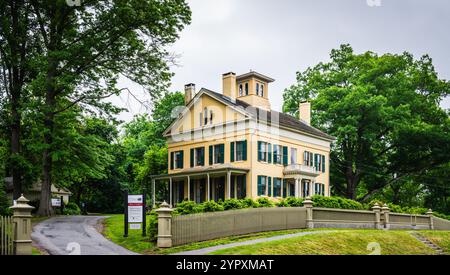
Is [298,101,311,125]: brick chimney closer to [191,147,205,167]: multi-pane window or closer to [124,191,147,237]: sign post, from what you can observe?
[191,147,205,167]: multi-pane window

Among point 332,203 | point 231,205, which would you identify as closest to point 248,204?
point 231,205

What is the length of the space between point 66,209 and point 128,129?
31932 mm

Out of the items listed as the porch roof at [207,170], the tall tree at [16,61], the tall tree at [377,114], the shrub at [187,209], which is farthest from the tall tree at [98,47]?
the tall tree at [377,114]

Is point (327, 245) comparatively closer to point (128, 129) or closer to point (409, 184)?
point (409, 184)

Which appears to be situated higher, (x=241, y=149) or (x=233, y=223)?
(x=241, y=149)

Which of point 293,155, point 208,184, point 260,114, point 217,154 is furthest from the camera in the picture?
point 293,155

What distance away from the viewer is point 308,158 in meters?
46.7

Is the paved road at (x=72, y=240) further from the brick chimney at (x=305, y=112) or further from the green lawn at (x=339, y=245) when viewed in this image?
the brick chimney at (x=305, y=112)

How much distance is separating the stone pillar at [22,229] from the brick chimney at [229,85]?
28681 mm

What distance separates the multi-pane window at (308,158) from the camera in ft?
152

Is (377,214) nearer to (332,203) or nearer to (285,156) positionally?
(332,203)

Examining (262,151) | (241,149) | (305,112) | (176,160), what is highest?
(305,112)

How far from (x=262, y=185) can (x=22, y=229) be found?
25.9 meters

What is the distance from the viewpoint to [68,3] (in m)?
33.7
